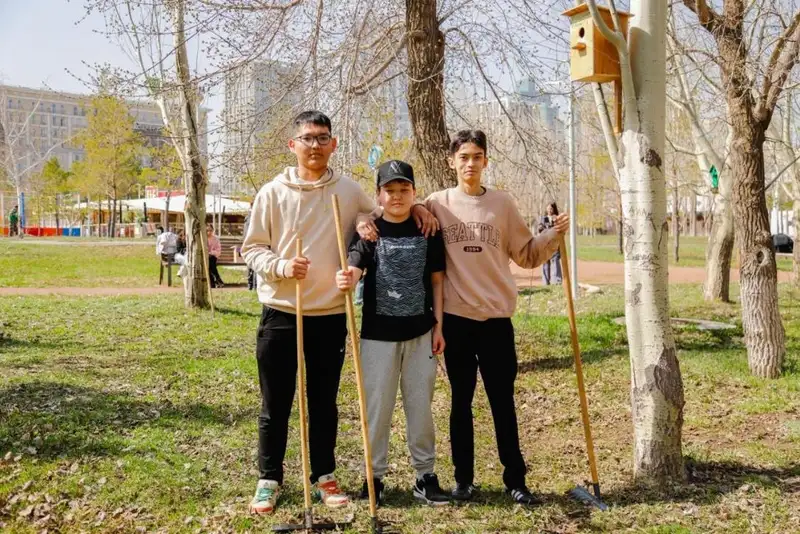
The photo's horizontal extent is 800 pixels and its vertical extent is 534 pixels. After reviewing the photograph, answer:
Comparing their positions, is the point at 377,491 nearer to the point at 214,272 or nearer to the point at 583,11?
the point at 583,11

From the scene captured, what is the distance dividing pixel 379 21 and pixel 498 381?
5.31m

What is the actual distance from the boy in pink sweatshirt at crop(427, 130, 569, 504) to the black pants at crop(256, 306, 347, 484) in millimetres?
620

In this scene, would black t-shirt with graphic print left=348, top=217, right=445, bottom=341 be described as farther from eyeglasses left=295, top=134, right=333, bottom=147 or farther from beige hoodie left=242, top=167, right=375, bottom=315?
eyeglasses left=295, top=134, right=333, bottom=147

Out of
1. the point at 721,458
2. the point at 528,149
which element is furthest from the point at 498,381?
the point at 528,149

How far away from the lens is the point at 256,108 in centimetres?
798

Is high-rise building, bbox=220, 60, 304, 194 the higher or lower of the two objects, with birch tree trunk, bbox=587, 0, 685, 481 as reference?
higher

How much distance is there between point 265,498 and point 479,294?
1530 millimetres

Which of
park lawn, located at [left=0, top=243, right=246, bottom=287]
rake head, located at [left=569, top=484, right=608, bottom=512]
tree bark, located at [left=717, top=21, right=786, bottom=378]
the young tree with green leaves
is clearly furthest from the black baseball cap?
the young tree with green leaves

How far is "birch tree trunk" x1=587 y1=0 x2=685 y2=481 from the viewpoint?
4.37m

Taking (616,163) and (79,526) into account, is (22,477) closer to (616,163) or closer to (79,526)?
(79,526)

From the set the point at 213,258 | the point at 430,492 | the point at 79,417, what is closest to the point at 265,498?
the point at 430,492

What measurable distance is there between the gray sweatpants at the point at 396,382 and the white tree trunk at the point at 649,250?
1.24 metres

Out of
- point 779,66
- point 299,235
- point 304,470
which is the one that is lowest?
point 304,470

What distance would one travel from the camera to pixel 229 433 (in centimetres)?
563
